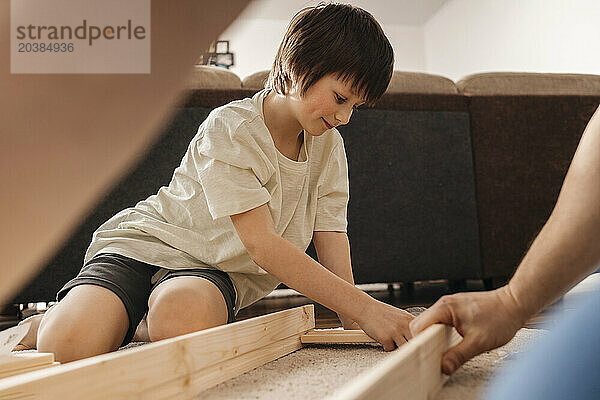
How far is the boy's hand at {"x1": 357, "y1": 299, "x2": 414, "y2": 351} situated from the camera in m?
0.69

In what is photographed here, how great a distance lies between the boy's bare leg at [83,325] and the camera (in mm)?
745

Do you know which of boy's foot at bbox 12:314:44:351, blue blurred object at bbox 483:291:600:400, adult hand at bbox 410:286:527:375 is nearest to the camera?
blue blurred object at bbox 483:291:600:400

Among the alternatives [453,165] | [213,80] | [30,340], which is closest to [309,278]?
[30,340]

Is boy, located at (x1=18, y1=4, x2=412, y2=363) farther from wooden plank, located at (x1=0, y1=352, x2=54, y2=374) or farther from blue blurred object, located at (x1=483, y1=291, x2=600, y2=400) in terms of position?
blue blurred object, located at (x1=483, y1=291, x2=600, y2=400)

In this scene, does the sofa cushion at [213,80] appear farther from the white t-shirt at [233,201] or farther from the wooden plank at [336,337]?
the wooden plank at [336,337]

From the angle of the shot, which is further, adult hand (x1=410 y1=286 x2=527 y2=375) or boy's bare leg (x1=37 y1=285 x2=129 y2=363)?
boy's bare leg (x1=37 y1=285 x2=129 y2=363)

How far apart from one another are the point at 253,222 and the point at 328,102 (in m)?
0.18

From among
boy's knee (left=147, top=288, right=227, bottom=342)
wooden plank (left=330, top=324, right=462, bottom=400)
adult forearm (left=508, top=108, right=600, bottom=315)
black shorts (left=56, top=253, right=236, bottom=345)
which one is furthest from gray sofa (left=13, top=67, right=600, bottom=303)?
adult forearm (left=508, top=108, right=600, bottom=315)

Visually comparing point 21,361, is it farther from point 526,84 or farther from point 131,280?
point 526,84

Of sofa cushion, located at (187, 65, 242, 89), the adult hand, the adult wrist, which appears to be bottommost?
the adult hand

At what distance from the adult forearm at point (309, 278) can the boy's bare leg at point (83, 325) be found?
20cm

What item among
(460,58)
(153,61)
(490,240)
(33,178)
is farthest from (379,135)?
(460,58)

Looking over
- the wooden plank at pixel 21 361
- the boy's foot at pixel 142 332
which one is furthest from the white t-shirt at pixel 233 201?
the wooden plank at pixel 21 361

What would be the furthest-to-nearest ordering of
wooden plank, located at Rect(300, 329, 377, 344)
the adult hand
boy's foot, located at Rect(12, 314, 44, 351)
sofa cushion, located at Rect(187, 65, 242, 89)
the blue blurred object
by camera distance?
1. sofa cushion, located at Rect(187, 65, 242, 89)
2. boy's foot, located at Rect(12, 314, 44, 351)
3. wooden plank, located at Rect(300, 329, 377, 344)
4. the adult hand
5. the blue blurred object
